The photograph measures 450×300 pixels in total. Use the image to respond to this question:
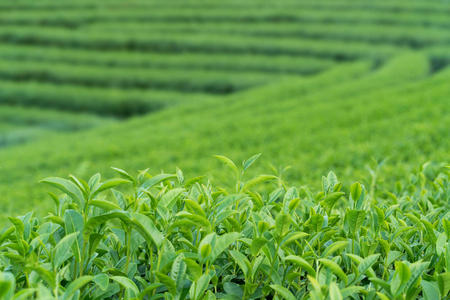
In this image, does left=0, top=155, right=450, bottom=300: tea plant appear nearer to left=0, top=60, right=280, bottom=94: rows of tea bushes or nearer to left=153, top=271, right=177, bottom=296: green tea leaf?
left=153, top=271, right=177, bottom=296: green tea leaf

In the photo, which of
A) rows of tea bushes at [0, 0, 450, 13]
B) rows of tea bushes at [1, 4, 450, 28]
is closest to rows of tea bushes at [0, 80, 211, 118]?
rows of tea bushes at [1, 4, 450, 28]

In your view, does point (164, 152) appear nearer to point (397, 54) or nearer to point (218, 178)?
point (218, 178)

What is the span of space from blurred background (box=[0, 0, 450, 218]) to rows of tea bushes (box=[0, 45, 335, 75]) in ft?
0.16

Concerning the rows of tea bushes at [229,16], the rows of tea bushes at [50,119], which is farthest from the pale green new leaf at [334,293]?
the rows of tea bushes at [229,16]

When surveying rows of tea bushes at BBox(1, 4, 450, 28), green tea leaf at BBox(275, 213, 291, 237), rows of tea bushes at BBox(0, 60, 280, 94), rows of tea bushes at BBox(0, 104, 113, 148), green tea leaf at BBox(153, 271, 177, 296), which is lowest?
rows of tea bushes at BBox(0, 104, 113, 148)

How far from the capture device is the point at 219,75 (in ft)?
49.8

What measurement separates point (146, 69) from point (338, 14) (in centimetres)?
866

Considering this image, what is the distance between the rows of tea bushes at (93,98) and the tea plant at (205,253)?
42.1ft

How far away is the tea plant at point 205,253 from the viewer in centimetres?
97

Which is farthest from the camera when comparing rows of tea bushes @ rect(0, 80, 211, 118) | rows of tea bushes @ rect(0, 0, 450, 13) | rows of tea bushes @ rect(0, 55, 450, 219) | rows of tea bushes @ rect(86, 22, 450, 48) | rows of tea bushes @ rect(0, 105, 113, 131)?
rows of tea bushes @ rect(0, 0, 450, 13)

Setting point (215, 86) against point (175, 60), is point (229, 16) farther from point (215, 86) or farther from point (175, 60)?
point (215, 86)

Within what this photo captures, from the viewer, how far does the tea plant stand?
38.1 inches

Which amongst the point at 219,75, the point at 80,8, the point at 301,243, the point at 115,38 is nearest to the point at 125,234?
the point at 301,243

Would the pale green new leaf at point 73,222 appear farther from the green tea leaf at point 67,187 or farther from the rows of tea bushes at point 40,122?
the rows of tea bushes at point 40,122
